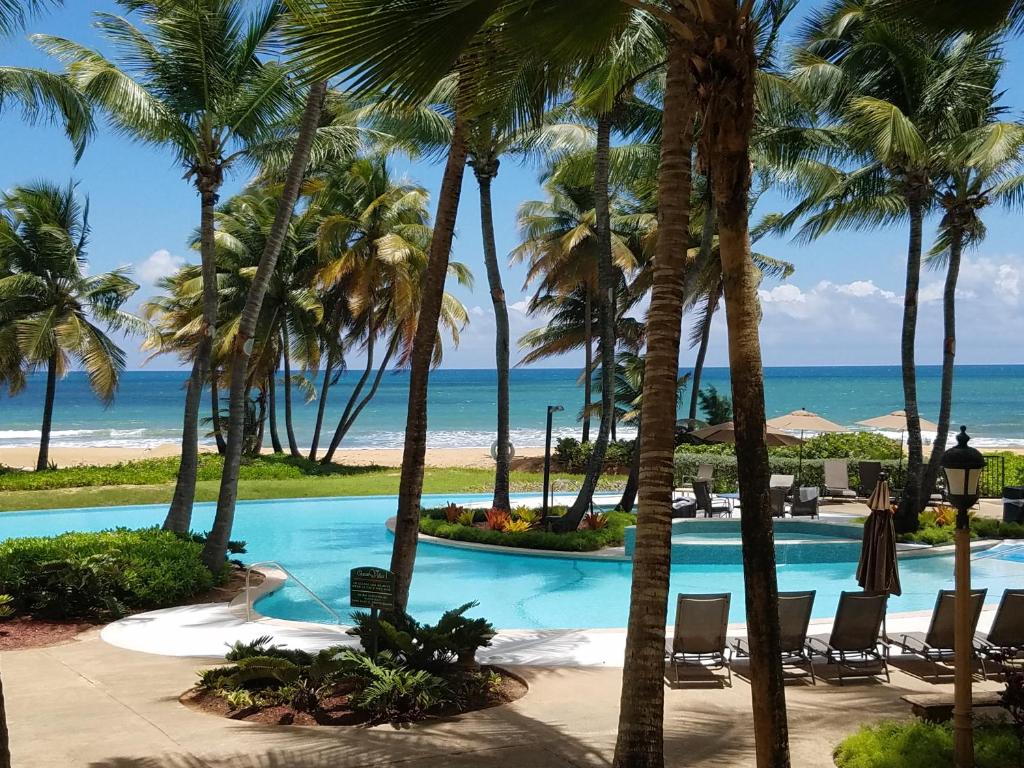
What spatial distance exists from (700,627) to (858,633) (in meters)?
1.53

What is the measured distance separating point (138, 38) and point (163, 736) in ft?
33.2

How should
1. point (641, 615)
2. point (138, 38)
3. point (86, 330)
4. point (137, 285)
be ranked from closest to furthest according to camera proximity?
point (641, 615)
point (138, 38)
point (86, 330)
point (137, 285)

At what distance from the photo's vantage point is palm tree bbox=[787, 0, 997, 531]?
1658 centimetres

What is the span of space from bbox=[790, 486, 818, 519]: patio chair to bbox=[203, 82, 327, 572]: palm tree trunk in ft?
40.6

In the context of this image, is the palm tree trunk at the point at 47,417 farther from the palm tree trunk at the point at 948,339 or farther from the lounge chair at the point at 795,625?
the lounge chair at the point at 795,625

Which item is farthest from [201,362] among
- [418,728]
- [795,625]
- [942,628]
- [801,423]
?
[801,423]

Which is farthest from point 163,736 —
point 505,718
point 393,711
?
point 505,718

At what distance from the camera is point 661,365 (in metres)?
6.25

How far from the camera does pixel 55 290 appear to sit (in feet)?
95.6

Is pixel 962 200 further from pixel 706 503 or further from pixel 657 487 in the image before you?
pixel 657 487

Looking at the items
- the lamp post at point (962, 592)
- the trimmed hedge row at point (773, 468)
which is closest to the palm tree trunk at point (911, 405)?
the trimmed hedge row at point (773, 468)

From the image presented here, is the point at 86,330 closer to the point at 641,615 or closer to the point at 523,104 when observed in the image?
the point at 523,104

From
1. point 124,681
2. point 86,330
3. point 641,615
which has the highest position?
point 86,330

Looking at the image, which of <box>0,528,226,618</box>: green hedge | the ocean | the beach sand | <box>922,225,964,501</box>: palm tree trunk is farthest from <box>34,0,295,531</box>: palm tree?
the ocean
